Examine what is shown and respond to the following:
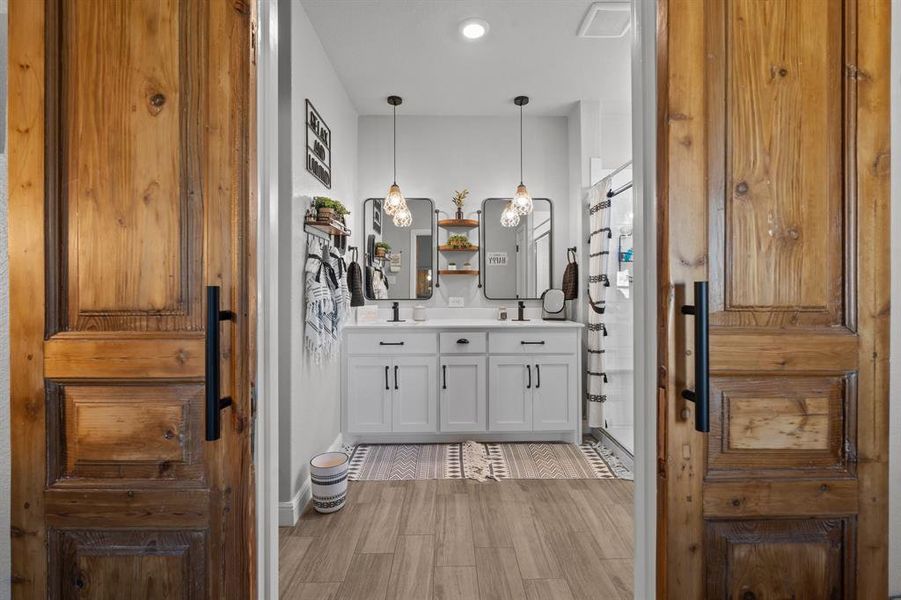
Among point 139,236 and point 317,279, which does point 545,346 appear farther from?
point 139,236

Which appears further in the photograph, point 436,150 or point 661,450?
point 436,150

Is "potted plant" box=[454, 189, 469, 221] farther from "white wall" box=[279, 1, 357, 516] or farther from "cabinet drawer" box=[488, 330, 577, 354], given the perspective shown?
"white wall" box=[279, 1, 357, 516]

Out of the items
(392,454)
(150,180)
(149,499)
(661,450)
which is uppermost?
(150,180)

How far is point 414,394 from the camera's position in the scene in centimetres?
331

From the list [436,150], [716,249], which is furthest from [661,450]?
[436,150]

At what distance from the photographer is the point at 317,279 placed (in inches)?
100

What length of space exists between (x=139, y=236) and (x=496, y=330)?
2.56 meters

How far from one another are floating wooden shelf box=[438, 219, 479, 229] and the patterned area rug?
5.87 feet

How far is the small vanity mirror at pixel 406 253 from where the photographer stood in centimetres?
388

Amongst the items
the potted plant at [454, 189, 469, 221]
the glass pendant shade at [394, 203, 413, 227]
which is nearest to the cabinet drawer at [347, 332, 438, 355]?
the glass pendant shade at [394, 203, 413, 227]

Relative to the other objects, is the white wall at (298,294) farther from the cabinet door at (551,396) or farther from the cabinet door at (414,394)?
the cabinet door at (551,396)

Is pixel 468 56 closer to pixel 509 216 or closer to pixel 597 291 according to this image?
pixel 509 216

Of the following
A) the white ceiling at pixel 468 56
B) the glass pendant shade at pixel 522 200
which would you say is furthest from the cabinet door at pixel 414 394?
the white ceiling at pixel 468 56

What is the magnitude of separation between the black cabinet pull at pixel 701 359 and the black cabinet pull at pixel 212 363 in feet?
3.24
